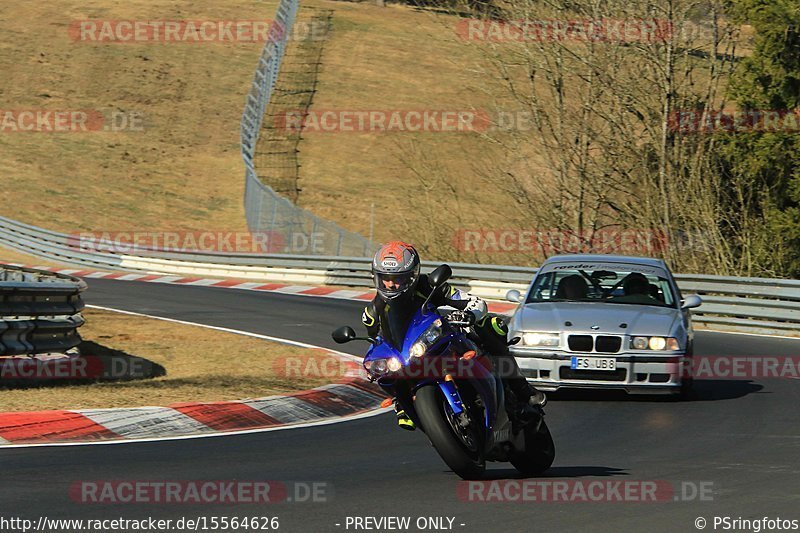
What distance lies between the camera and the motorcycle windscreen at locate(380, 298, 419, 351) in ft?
26.0

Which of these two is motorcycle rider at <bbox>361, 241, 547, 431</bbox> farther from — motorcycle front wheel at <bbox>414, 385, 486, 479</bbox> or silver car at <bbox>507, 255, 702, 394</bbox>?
silver car at <bbox>507, 255, 702, 394</bbox>

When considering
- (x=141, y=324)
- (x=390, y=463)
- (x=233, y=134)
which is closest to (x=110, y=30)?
(x=233, y=134)

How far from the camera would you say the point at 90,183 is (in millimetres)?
52125

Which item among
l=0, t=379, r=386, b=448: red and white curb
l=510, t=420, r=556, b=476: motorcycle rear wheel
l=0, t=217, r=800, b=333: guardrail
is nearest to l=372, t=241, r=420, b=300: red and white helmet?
l=510, t=420, r=556, b=476: motorcycle rear wheel

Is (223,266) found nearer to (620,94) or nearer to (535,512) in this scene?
(620,94)

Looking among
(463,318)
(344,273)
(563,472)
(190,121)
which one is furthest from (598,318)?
(190,121)

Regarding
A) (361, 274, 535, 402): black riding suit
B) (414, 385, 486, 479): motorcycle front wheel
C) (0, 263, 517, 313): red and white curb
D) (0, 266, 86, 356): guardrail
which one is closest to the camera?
(414, 385, 486, 479): motorcycle front wheel

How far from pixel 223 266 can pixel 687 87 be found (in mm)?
12441

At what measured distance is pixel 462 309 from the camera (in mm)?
8320

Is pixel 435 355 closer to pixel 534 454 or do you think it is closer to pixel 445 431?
pixel 445 431

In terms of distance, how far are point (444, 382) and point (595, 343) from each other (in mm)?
5159

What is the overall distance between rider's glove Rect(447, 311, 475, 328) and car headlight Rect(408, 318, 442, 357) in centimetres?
28

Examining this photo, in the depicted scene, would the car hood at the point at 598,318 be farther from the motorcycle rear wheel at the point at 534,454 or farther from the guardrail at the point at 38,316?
the guardrail at the point at 38,316

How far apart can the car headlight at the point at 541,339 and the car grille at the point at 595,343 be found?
0.43 ft
